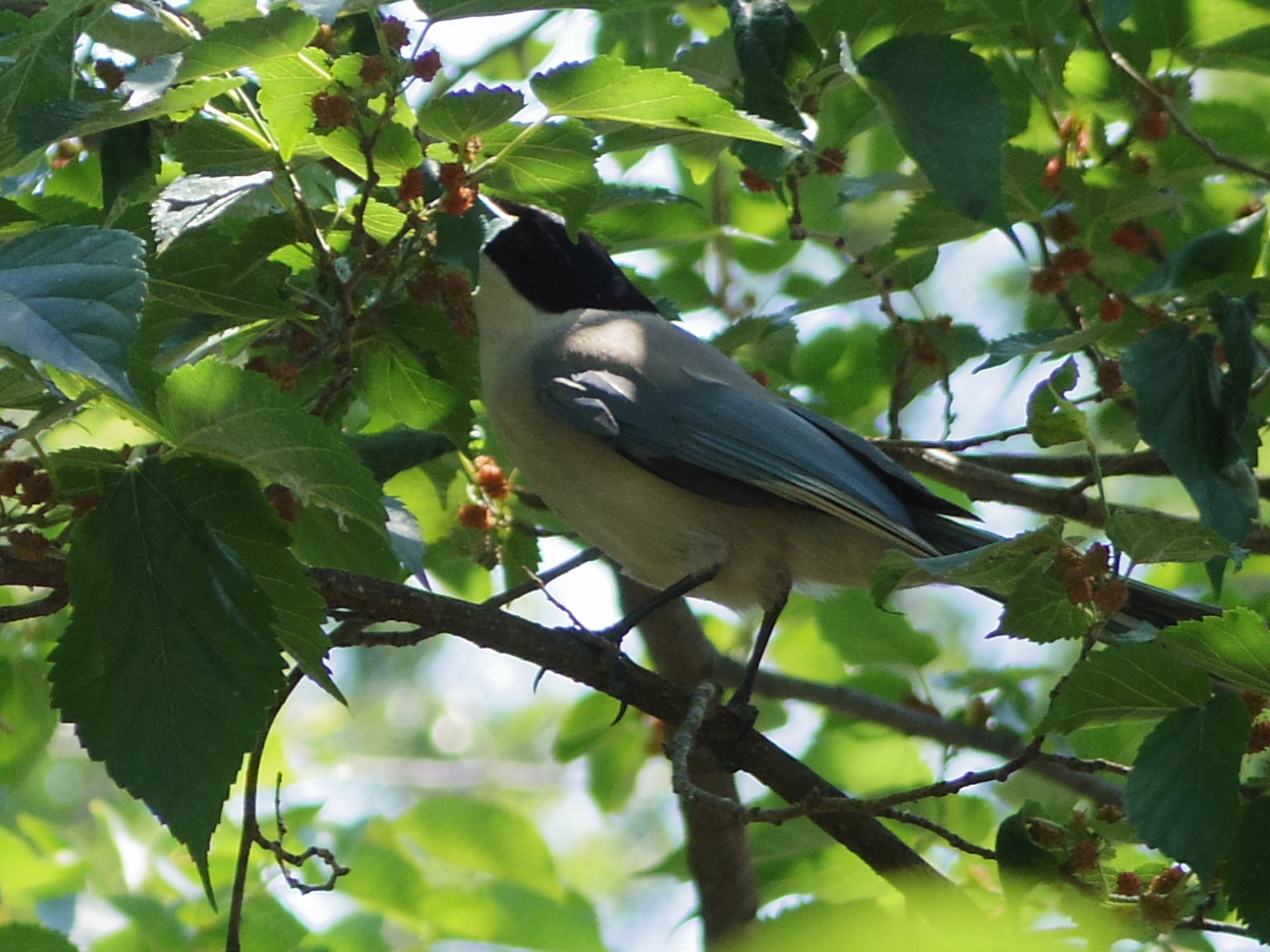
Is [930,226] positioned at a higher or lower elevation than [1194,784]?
higher

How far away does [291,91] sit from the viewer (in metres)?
2.29

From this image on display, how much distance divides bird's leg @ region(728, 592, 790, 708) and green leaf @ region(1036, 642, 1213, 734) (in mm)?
1266

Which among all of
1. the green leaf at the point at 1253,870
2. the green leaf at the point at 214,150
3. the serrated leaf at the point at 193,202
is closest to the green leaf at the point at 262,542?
the serrated leaf at the point at 193,202

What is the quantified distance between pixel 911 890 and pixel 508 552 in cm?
125

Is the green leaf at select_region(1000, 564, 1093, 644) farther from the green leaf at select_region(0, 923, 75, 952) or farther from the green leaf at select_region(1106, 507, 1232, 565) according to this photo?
the green leaf at select_region(0, 923, 75, 952)

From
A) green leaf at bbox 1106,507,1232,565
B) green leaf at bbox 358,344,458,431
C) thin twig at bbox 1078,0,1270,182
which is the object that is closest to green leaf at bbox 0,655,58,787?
green leaf at bbox 358,344,458,431

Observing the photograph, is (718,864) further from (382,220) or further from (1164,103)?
(1164,103)

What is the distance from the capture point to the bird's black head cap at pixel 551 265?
410 cm

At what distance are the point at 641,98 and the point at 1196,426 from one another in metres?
1.09

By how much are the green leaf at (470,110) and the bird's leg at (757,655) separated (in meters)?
1.54

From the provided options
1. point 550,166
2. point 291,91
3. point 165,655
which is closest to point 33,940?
point 165,655

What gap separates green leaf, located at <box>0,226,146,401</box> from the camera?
1.50 m

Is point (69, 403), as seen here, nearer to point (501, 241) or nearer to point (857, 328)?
point (501, 241)

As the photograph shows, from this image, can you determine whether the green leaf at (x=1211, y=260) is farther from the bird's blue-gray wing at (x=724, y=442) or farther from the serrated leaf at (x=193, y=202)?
the serrated leaf at (x=193, y=202)
